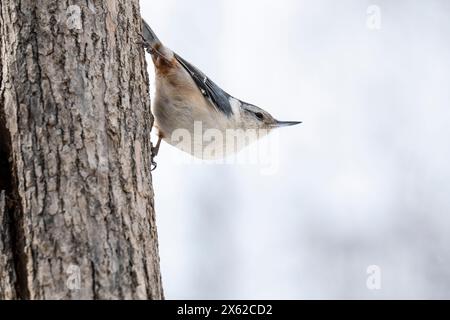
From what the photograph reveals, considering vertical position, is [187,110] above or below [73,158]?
above

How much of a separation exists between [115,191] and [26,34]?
2.62ft

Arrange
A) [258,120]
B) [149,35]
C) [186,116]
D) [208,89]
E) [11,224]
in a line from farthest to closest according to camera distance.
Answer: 1. [258,120]
2. [208,89]
3. [186,116]
4. [149,35]
5. [11,224]

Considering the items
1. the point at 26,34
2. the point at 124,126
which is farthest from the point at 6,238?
the point at 26,34

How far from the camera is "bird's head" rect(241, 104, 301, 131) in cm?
509

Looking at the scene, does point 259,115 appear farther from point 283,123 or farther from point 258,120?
point 283,123

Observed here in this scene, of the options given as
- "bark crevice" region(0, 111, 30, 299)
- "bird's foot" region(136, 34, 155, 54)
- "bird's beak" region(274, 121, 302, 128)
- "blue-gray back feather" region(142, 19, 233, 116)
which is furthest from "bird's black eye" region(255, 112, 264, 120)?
"bark crevice" region(0, 111, 30, 299)

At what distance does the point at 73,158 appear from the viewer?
112 inches

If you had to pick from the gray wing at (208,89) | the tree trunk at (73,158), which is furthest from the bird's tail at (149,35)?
the tree trunk at (73,158)

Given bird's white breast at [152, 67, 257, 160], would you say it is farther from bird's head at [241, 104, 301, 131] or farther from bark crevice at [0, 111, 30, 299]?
bark crevice at [0, 111, 30, 299]

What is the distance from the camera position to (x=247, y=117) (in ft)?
16.8

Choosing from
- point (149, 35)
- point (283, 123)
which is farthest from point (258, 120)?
point (149, 35)

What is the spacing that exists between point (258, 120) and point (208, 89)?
78 cm


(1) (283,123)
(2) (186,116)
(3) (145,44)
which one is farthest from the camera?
(1) (283,123)
